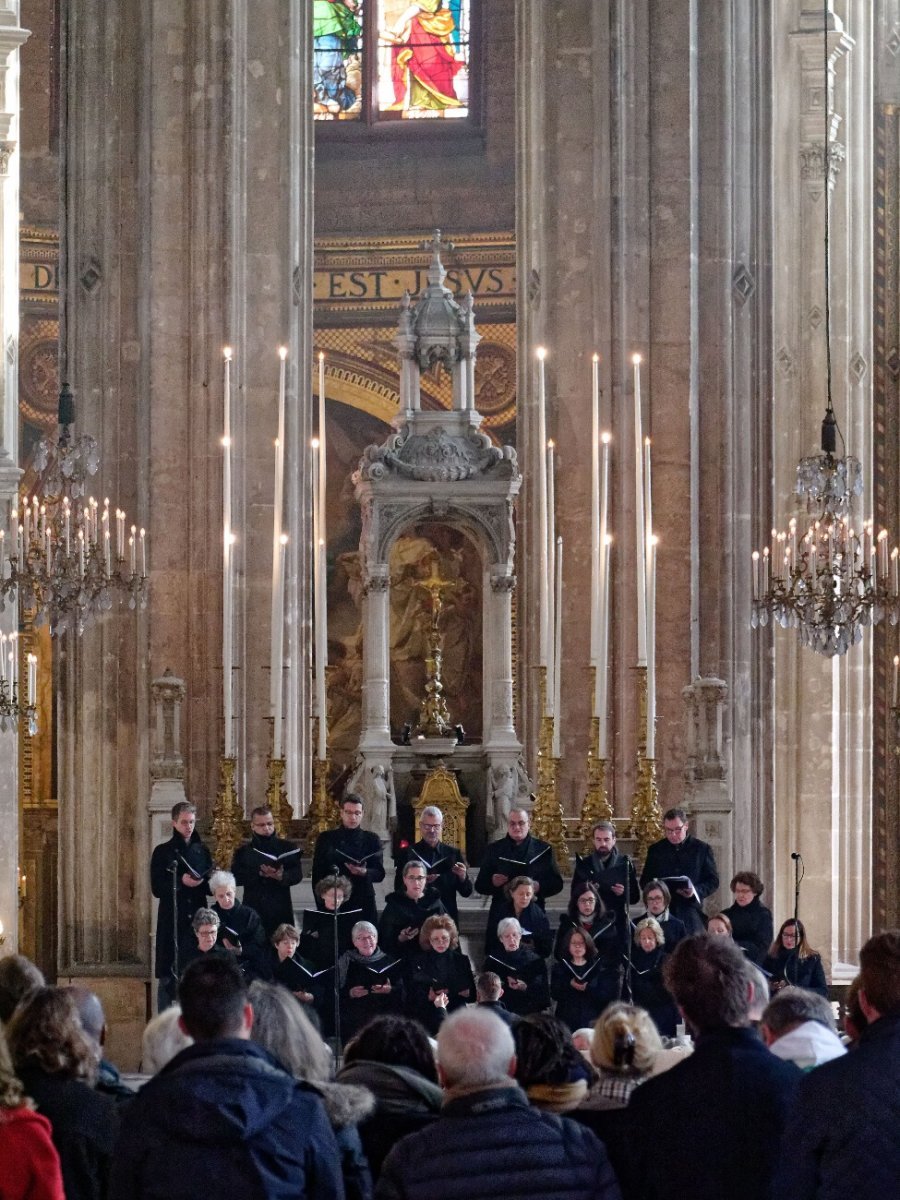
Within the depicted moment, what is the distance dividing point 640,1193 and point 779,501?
47.8 ft

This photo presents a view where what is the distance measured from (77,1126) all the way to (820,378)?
610 inches

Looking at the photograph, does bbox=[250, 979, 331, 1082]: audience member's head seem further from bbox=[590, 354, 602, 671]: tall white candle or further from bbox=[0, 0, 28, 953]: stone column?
bbox=[0, 0, 28, 953]: stone column

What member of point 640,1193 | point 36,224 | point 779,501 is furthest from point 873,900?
point 640,1193

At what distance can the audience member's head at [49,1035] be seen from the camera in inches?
229

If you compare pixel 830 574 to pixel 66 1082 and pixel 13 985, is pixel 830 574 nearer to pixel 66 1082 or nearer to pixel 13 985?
pixel 13 985

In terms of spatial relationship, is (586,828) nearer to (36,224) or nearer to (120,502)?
(120,502)

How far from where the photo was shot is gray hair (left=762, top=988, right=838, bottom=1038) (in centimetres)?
645

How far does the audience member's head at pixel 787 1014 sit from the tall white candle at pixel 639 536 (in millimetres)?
8652

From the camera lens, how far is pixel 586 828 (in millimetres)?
14562

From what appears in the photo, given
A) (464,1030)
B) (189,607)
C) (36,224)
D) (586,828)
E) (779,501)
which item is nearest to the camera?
(464,1030)

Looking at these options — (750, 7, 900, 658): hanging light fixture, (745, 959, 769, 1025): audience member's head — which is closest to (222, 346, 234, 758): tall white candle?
(750, 7, 900, 658): hanging light fixture

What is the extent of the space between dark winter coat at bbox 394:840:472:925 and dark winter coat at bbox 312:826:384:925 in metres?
0.15

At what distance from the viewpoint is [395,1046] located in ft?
20.9

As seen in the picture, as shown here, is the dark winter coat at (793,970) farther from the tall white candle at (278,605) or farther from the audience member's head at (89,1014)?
the audience member's head at (89,1014)
